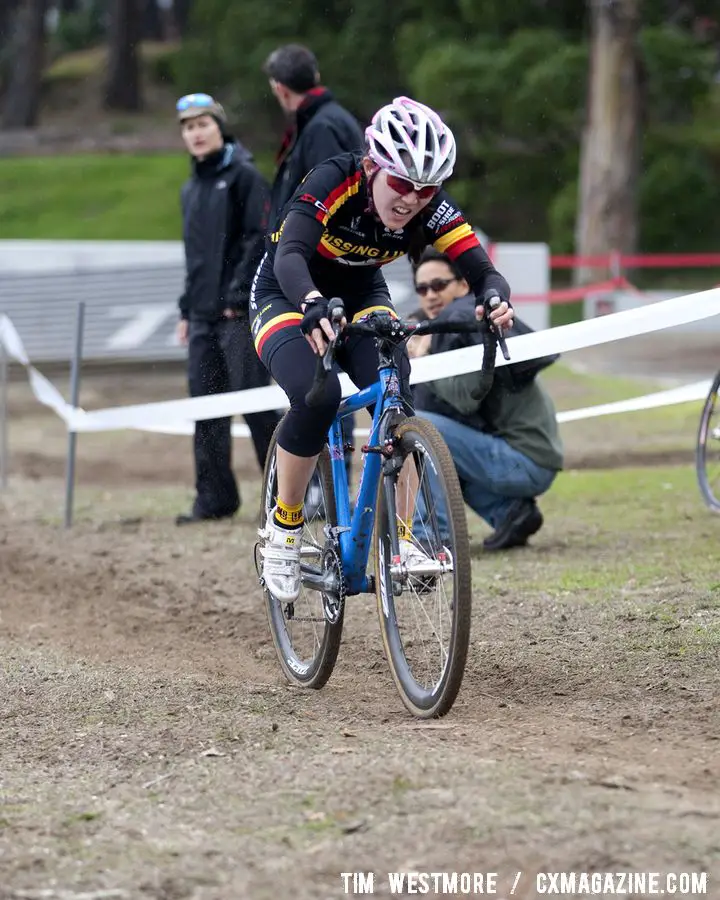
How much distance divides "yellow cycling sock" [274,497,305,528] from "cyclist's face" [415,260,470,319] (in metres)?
2.60

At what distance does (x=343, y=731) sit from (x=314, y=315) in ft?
4.33

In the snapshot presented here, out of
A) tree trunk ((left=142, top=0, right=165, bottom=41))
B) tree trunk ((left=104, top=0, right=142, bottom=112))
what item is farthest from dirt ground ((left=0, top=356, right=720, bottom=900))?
tree trunk ((left=142, top=0, right=165, bottom=41))

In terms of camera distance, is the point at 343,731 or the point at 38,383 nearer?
the point at 343,731

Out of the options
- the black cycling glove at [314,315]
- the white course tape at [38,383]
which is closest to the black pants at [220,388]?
the white course tape at [38,383]

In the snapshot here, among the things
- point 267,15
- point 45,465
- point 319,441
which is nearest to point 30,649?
point 319,441

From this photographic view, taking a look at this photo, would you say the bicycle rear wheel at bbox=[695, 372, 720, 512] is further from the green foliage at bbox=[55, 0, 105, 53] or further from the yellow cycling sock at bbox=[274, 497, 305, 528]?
the green foliage at bbox=[55, 0, 105, 53]

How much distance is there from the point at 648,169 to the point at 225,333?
24.0 metres

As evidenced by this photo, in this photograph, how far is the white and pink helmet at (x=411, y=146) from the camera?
500 centimetres

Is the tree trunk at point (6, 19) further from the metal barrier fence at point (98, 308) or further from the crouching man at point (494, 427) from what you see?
the crouching man at point (494, 427)

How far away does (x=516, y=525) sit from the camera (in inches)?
318

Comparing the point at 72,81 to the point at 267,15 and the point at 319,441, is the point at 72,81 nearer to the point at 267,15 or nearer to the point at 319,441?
the point at 267,15

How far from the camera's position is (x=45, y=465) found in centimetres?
1258

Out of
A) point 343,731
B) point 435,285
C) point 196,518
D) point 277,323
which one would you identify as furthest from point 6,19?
point 343,731

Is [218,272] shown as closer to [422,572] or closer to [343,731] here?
[422,572]
